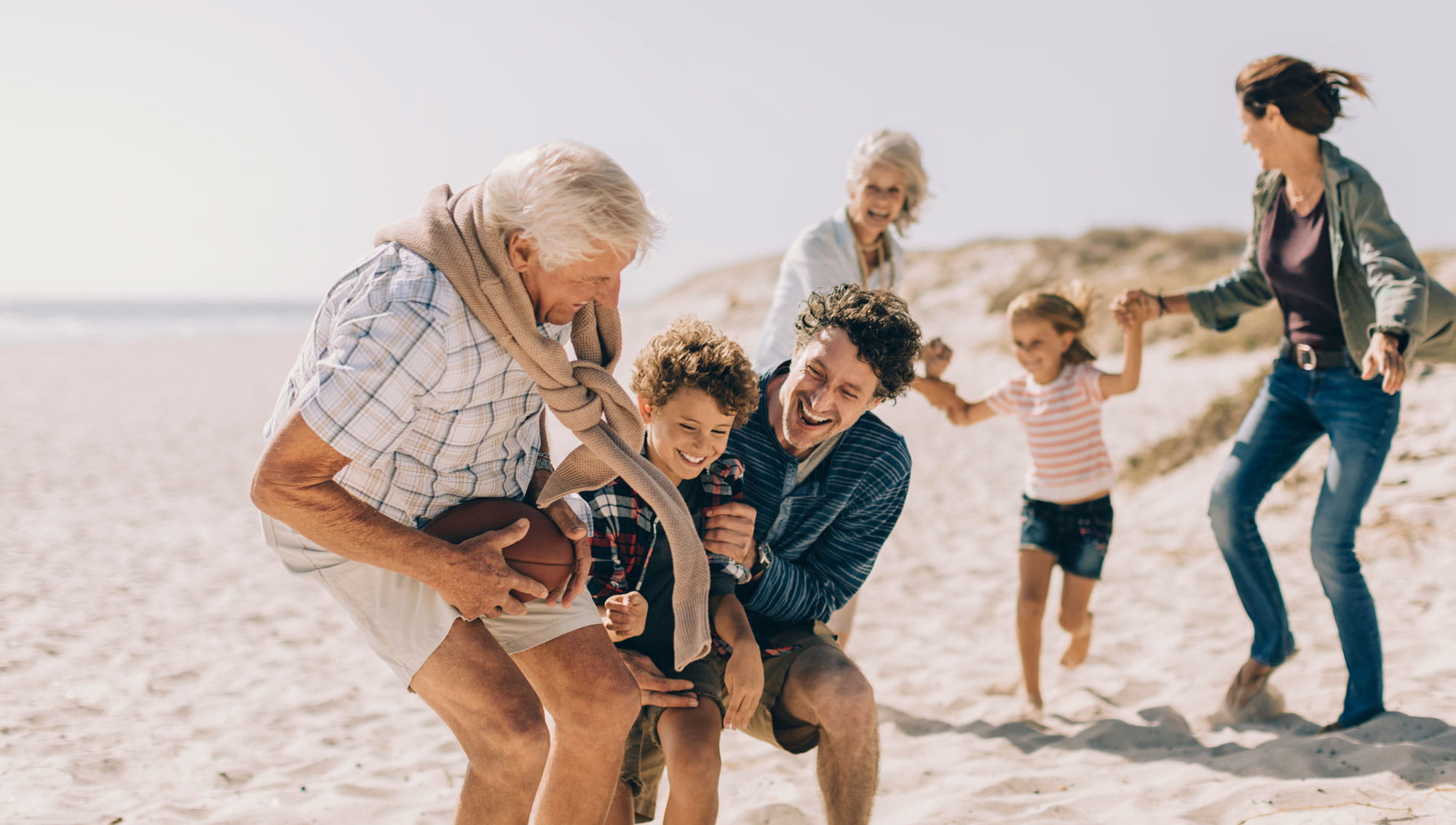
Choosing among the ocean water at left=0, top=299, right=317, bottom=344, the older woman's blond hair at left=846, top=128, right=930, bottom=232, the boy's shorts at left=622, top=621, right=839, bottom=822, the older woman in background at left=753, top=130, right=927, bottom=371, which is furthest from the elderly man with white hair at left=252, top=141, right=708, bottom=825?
the ocean water at left=0, top=299, right=317, bottom=344

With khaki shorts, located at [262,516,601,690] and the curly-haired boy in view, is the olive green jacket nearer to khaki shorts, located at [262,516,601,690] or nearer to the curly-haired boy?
the curly-haired boy

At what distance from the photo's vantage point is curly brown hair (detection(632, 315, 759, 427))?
286cm

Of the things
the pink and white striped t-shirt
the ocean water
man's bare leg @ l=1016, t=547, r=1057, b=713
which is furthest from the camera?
the ocean water

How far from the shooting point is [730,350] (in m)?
2.87

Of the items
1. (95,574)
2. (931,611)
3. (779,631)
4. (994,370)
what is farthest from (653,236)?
(994,370)

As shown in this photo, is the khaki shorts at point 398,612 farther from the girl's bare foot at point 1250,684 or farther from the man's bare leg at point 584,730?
the girl's bare foot at point 1250,684

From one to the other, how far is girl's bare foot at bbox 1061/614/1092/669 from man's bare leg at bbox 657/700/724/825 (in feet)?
8.67

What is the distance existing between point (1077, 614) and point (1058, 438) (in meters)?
0.82

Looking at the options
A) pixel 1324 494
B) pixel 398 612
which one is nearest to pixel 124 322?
pixel 398 612

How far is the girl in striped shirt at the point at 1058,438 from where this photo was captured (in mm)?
4602

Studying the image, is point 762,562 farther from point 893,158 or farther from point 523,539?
point 893,158

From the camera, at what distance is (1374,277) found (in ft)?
11.8

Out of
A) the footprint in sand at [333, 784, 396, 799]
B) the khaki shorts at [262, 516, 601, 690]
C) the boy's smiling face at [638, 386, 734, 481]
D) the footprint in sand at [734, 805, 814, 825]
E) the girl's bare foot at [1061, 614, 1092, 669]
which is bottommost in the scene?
the footprint in sand at [333, 784, 396, 799]

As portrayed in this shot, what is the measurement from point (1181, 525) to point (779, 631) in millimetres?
5663
